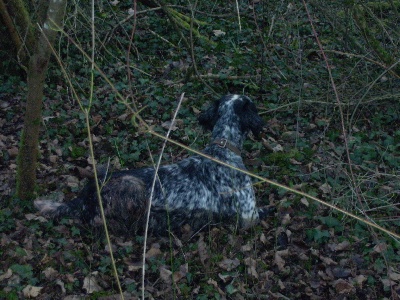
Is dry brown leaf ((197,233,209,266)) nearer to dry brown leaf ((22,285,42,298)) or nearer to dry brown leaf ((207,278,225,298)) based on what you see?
dry brown leaf ((207,278,225,298))

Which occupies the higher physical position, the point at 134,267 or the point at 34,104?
the point at 34,104

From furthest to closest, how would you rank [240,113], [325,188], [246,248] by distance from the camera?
[325,188] → [240,113] → [246,248]

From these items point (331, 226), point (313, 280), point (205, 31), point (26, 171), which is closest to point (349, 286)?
point (313, 280)

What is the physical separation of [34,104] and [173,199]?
1.60 m

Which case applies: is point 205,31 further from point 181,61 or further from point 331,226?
point 331,226

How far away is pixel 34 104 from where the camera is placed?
547 centimetres

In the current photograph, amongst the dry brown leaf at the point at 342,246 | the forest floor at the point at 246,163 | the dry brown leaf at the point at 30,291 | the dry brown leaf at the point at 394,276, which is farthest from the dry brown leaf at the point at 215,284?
the dry brown leaf at the point at 394,276

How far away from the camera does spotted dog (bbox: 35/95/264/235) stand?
18.1 ft

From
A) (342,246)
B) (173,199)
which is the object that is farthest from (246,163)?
(342,246)

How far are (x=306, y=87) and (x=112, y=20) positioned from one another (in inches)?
152

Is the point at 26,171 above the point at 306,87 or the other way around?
above

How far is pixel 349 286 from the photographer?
514 cm

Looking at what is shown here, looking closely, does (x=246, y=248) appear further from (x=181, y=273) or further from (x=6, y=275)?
(x=6, y=275)

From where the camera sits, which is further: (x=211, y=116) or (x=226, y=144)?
(x=211, y=116)
